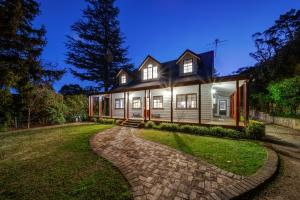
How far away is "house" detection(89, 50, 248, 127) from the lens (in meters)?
12.0

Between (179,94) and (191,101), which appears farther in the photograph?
(179,94)

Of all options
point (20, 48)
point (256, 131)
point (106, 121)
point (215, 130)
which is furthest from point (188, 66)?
point (20, 48)

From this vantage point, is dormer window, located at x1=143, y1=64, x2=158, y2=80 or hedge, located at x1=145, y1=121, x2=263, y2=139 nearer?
hedge, located at x1=145, y1=121, x2=263, y2=139

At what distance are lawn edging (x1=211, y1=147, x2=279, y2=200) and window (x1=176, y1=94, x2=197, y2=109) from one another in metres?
8.73

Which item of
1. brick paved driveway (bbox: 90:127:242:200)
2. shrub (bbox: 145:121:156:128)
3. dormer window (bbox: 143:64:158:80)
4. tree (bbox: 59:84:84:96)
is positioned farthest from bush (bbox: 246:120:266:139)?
tree (bbox: 59:84:84:96)

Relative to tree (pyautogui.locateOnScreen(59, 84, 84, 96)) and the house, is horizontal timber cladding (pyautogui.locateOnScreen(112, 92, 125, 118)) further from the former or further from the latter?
tree (pyautogui.locateOnScreen(59, 84, 84, 96))

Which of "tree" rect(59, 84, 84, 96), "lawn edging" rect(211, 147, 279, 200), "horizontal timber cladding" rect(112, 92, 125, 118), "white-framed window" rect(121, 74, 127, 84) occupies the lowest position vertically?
"lawn edging" rect(211, 147, 279, 200)

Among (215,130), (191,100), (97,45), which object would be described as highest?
(97,45)

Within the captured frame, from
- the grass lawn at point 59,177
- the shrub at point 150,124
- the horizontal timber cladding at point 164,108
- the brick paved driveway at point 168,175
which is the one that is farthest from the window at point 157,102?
the grass lawn at point 59,177

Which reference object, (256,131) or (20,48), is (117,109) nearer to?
(20,48)

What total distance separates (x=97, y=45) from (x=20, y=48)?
559 inches

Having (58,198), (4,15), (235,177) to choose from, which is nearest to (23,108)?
(4,15)

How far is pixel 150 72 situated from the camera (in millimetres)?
16703

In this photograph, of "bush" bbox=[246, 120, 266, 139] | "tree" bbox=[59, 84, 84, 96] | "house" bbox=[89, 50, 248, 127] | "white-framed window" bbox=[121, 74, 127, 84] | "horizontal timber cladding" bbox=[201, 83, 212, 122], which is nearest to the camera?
"bush" bbox=[246, 120, 266, 139]
